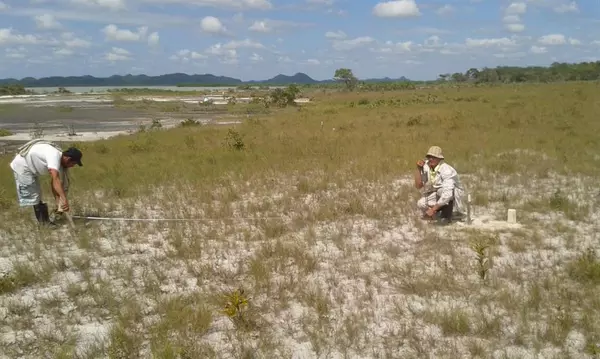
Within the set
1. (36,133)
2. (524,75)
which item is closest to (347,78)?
(524,75)

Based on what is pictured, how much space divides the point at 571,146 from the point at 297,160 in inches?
269

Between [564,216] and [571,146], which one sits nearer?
[564,216]

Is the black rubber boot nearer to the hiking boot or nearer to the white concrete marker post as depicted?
the hiking boot

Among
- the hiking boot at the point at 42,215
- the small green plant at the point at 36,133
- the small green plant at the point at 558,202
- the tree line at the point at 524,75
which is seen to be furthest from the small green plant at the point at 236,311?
the tree line at the point at 524,75

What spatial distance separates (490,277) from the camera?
200 inches

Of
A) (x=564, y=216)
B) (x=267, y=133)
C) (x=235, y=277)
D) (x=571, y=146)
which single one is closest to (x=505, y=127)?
(x=571, y=146)

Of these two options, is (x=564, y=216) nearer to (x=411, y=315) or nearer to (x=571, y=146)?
(x=411, y=315)

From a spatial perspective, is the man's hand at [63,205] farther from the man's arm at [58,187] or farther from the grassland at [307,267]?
the grassland at [307,267]

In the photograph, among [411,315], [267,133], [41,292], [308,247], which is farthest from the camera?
[267,133]

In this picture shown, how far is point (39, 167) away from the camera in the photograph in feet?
22.7

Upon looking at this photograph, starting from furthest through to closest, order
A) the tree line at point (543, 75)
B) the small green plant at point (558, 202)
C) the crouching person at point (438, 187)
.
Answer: the tree line at point (543, 75), the small green plant at point (558, 202), the crouching person at point (438, 187)

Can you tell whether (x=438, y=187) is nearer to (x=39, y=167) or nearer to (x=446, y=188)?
(x=446, y=188)

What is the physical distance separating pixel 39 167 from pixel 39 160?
107 millimetres

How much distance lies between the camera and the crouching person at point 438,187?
6812mm
